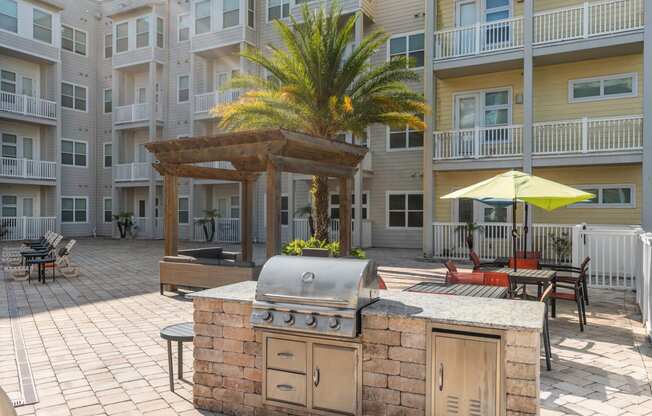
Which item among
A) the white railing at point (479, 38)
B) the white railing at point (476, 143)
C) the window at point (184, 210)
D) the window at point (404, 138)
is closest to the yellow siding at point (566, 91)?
the white railing at point (476, 143)

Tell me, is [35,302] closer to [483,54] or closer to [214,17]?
[483,54]

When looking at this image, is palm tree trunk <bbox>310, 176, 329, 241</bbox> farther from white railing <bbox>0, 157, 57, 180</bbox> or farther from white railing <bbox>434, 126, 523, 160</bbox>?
white railing <bbox>0, 157, 57, 180</bbox>

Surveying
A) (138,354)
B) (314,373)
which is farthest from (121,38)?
(314,373)

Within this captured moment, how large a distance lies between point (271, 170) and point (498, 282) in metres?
4.51

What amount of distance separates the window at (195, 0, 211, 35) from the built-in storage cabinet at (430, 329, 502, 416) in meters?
24.7

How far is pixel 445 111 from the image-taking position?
18.1m

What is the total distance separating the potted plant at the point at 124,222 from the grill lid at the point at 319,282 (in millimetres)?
25204

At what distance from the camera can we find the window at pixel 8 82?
24.2m

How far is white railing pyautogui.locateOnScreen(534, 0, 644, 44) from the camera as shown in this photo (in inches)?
556

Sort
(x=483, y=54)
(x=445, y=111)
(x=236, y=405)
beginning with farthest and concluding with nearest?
(x=445, y=111) < (x=483, y=54) < (x=236, y=405)

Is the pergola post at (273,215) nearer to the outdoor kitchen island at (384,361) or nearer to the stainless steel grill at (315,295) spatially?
the outdoor kitchen island at (384,361)

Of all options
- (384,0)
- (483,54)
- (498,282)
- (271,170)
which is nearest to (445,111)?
(483,54)

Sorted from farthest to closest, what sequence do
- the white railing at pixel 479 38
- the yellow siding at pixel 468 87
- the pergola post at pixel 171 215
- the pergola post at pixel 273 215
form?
the yellow siding at pixel 468 87, the white railing at pixel 479 38, the pergola post at pixel 171 215, the pergola post at pixel 273 215

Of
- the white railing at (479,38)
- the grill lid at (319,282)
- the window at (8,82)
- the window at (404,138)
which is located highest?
the window at (8,82)
